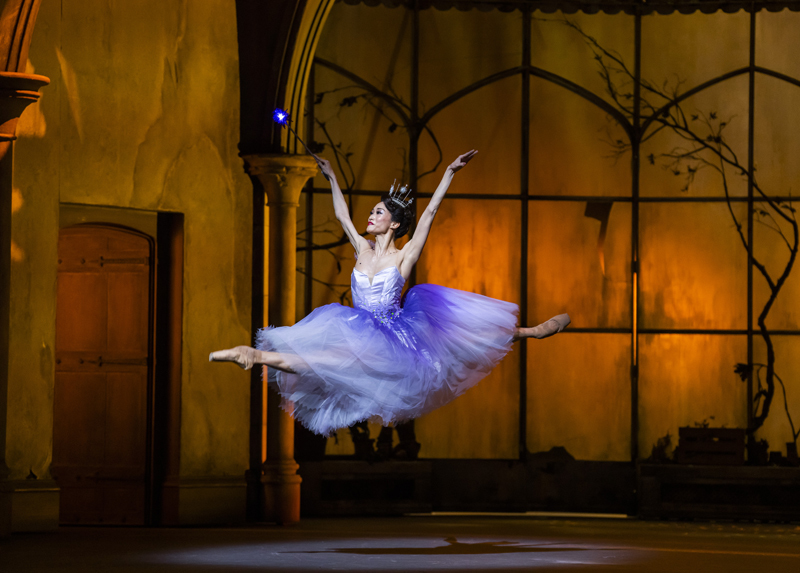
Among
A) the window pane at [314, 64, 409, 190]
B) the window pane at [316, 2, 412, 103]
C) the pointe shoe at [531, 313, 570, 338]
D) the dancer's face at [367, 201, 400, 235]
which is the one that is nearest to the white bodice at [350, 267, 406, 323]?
the dancer's face at [367, 201, 400, 235]

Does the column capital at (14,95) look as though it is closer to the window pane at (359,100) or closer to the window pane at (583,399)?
the window pane at (359,100)

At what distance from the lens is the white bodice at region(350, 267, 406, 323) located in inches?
284

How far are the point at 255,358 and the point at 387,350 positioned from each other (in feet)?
2.62

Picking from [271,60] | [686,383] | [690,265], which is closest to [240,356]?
[271,60]

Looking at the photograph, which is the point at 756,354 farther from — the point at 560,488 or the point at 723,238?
the point at 560,488

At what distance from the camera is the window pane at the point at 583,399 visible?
10.8 meters

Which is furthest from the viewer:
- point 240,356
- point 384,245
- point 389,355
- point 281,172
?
point 281,172

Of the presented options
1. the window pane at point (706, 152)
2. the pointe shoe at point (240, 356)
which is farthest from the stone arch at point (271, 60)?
the pointe shoe at point (240, 356)

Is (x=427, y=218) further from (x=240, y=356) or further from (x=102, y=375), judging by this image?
(x=102, y=375)

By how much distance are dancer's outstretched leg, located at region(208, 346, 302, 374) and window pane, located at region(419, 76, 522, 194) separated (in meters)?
4.44

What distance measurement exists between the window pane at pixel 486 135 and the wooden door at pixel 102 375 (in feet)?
9.53

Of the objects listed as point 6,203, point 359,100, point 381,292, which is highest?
point 359,100

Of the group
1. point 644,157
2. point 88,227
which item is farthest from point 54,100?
point 644,157

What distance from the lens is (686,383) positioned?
1079 cm
